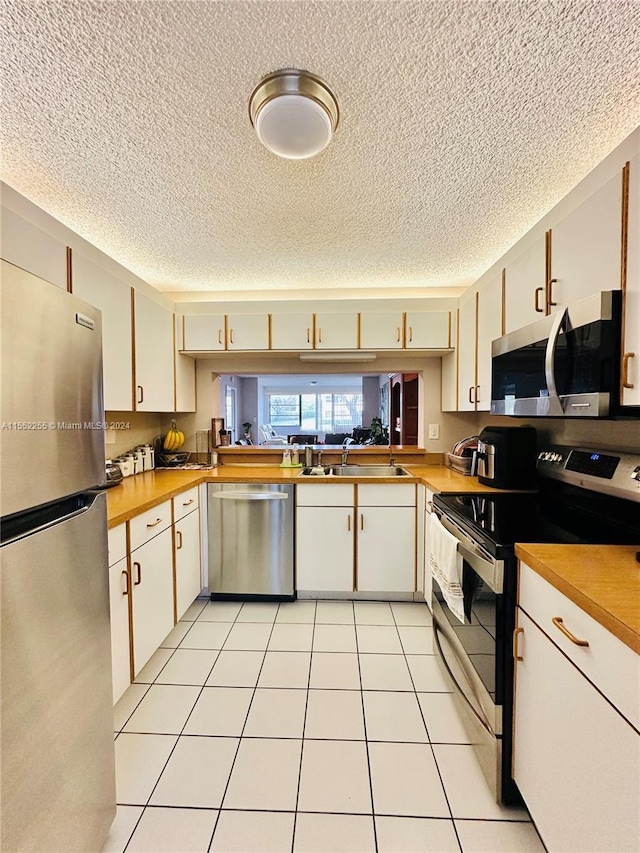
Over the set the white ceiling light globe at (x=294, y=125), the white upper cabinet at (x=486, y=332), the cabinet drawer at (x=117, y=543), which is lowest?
the cabinet drawer at (x=117, y=543)

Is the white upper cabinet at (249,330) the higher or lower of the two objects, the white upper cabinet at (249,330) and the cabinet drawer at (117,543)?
the higher

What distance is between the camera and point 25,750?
2.55ft

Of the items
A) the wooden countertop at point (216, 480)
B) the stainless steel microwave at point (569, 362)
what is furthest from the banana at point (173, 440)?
Result: the stainless steel microwave at point (569, 362)

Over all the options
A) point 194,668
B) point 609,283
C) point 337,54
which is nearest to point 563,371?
point 609,283

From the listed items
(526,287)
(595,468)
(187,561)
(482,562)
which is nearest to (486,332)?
(526,287)

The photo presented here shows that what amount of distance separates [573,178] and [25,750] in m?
2.60

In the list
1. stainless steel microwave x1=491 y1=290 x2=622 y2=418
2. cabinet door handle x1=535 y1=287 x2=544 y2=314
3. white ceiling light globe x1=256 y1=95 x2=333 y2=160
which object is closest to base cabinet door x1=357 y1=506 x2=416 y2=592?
stainless steel microwave x1=491 y1=290 x2=622 y2=418

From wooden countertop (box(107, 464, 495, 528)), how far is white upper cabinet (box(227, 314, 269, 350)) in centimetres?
98

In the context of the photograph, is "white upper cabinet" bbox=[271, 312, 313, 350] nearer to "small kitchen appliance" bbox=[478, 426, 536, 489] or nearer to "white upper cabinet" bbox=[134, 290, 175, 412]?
"white upper cabinet" bbox=[134, 290, 175, 412]

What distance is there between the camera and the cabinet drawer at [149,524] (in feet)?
5.58

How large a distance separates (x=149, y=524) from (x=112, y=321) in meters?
1.15

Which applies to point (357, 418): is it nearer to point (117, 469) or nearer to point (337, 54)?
point (117, 469)

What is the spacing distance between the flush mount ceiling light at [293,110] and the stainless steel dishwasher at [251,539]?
192 cm

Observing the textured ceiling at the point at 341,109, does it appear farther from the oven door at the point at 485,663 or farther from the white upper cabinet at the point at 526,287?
the oven door at the point at 485,663
